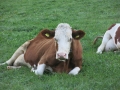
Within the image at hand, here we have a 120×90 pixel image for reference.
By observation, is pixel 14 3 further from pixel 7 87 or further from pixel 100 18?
pixel 7 87

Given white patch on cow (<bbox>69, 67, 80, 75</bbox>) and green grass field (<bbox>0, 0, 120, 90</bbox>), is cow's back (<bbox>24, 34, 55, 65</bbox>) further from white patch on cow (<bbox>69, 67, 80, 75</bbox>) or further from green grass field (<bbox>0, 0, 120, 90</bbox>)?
white patch on cow (<bbox>69, 67, 80, 75</bbox>)

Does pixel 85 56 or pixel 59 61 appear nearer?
pixel 59 61

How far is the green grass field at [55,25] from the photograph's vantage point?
260 inches

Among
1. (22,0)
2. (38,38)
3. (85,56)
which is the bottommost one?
(22,0)

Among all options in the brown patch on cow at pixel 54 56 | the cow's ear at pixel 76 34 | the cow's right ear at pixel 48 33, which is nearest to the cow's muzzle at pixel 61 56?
the brown patch on cow at pixel 54 56

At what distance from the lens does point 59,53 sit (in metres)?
6.65

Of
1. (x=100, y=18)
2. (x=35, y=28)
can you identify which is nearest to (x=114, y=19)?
(x=100, y=18)

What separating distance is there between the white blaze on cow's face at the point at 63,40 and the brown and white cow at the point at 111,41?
9.32ft

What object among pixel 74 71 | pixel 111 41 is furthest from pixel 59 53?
pixel 111 41

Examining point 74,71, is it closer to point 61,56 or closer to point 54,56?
point 54,56

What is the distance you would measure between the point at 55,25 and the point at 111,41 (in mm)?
4418

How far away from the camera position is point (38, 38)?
866cm

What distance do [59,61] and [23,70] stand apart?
0.96 meters

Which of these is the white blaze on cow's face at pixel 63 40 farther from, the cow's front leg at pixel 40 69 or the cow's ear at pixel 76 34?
the cow's front leg at pixel 40 69
